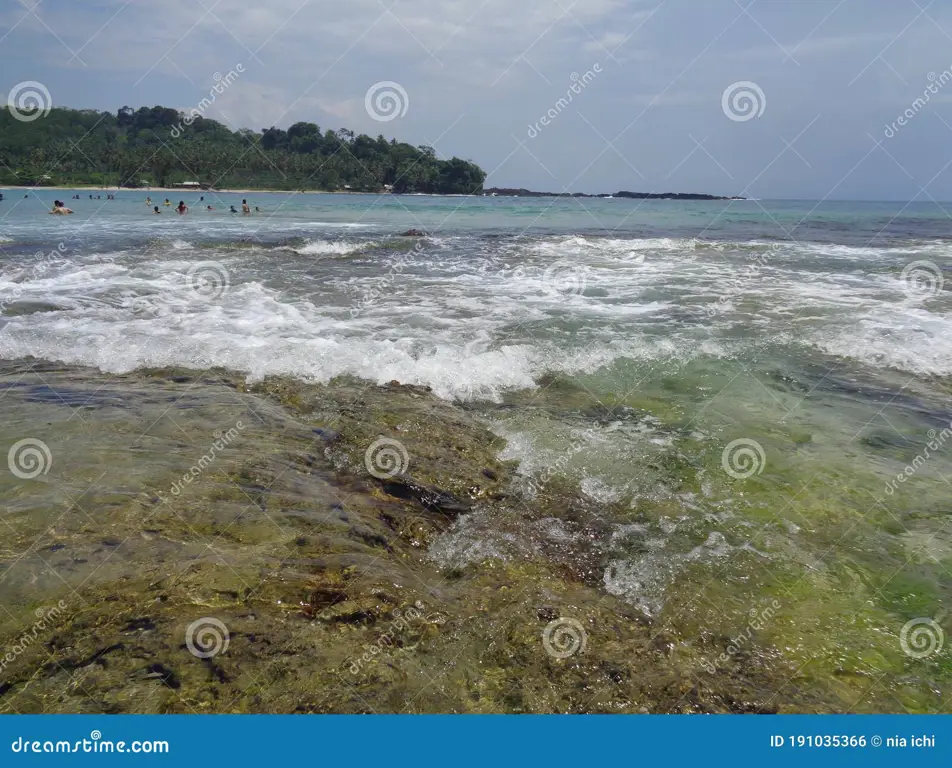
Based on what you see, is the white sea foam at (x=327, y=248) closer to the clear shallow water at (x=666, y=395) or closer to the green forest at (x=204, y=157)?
the clear shallow water at (x=666, y=395)

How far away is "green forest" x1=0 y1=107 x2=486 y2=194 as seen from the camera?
9056 cm

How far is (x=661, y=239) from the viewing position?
28.9 meters

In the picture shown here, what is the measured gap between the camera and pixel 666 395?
7262 millimetres

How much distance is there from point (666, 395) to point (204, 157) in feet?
366

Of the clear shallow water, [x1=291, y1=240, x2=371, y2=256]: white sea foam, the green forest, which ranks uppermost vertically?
the green forest

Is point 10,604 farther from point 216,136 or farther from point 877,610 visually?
point 216,136

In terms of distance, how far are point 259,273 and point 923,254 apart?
25.9 metres

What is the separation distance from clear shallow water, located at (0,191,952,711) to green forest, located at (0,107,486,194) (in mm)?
92453

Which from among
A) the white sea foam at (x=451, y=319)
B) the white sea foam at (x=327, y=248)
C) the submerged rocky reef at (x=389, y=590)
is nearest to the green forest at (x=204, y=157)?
the white sea foam at (x=327, y=248)

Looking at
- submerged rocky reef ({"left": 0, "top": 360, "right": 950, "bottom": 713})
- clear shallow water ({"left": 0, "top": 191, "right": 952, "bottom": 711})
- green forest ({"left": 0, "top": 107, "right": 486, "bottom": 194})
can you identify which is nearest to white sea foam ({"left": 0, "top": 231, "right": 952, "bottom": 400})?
clear shallow water ({"left": 0, "top": 191, "right": 952, "bottom": 711})

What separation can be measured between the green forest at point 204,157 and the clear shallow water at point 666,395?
303 ft

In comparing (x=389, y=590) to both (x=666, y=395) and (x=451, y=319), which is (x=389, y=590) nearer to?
(x=666, y=395)

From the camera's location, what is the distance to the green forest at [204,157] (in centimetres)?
9056

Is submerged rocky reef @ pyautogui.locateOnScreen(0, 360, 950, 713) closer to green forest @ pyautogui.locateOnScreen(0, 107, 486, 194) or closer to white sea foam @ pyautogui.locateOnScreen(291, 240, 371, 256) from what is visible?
white sea foam @ pyautogui.locateOnScreen(291, 240, 371, 256)
